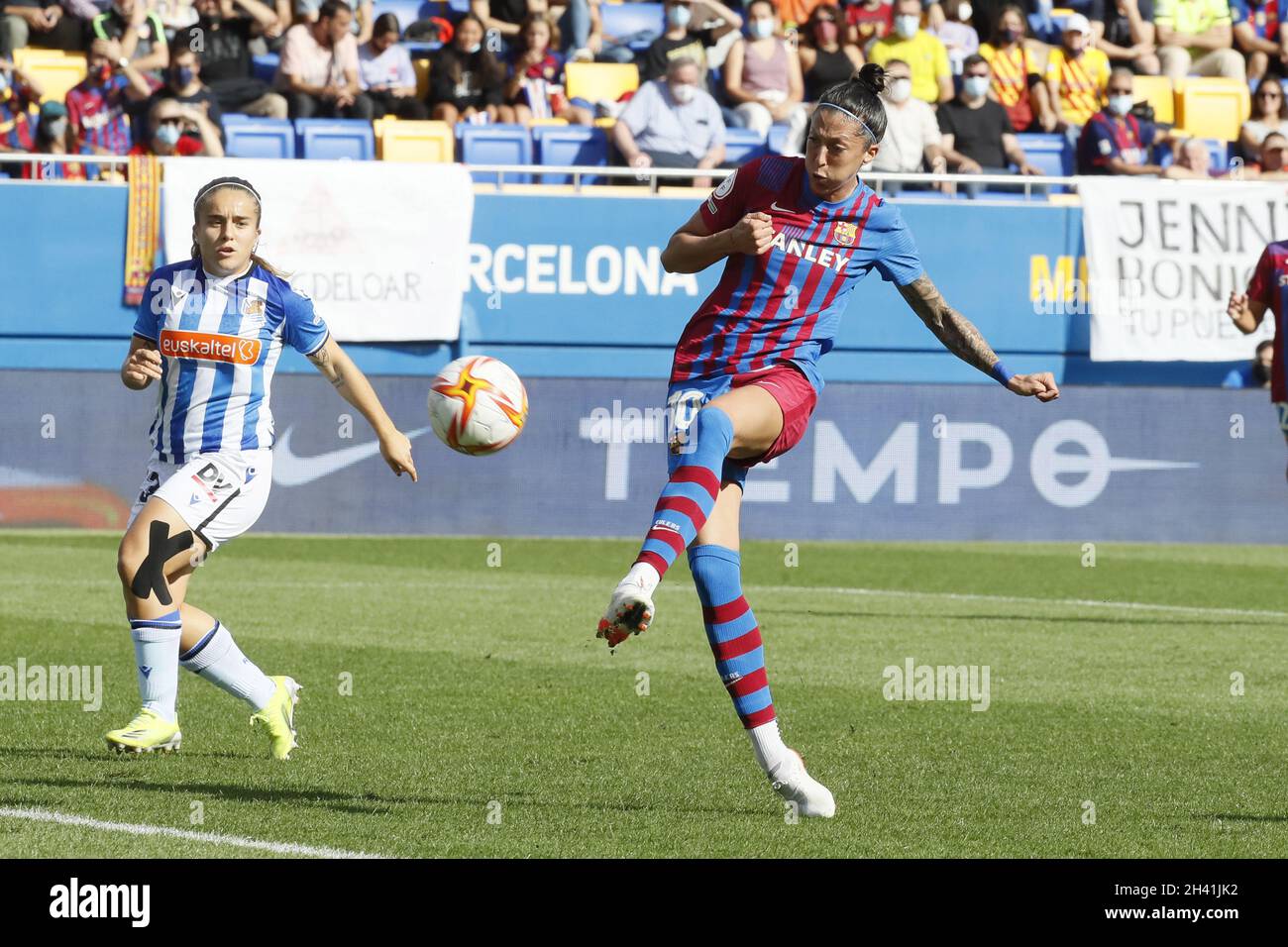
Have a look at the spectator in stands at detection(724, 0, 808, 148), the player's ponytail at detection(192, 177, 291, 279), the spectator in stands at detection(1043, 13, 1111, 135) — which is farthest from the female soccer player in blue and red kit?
the spectator in stands at detection(1043, 13, 1111, 135)

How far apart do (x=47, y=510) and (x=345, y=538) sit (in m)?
2.52

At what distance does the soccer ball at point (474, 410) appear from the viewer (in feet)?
21.9

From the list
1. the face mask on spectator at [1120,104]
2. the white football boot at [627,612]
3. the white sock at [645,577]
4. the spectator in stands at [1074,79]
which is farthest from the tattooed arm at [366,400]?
the spectator in stands at [1074,79]

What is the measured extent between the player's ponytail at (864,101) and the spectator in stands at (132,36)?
12.9 meters

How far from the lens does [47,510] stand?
664 inches

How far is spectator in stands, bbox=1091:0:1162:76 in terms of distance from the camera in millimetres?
21547

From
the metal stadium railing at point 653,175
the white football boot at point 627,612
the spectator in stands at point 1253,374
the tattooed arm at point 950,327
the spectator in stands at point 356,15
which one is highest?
the spectator in stands at point 356,15

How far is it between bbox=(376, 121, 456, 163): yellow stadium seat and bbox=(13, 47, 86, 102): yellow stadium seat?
2.83 meters

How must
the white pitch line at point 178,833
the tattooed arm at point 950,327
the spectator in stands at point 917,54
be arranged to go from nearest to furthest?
the white pitch line at point 178,833 < the tattooed arm at point 950,327 < the spectator in stands at point 917,54

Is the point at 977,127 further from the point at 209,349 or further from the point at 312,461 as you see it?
the point at 209,349

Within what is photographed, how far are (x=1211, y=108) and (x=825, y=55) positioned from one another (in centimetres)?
444

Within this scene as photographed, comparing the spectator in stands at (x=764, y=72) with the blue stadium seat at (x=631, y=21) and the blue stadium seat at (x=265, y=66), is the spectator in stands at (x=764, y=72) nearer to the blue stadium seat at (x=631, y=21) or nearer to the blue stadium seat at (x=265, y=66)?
the blue stadium seat at (x=631, y=21)

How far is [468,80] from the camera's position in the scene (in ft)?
61.8
